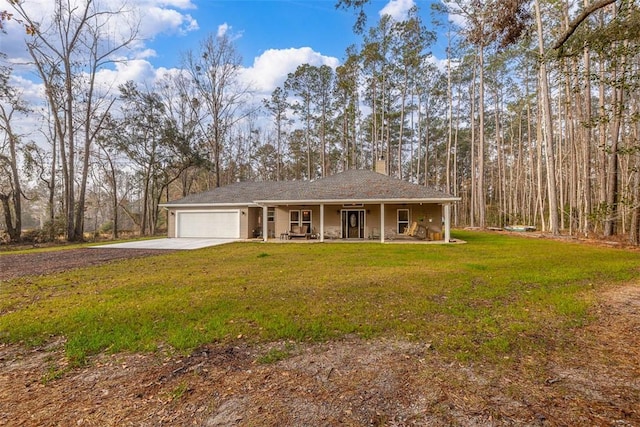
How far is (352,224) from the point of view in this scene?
15570mm

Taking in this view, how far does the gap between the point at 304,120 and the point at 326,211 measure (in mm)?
14837

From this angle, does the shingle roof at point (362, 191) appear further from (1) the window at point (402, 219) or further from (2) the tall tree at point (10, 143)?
(2) the tall tree at point (10, 143)

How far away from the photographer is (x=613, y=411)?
81.0 inches

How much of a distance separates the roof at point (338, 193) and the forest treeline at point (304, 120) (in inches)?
229

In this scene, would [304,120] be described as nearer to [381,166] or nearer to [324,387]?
[381,166]

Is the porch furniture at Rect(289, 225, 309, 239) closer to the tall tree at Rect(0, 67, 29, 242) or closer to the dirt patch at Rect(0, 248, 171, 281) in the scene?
the dirt patch at Rect(0, 248, 171, 281)

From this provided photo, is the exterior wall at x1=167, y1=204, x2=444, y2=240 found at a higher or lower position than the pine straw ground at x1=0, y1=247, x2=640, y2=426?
higher

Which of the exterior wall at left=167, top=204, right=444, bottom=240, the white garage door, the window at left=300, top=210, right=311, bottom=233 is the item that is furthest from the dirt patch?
the window at left=300, top=210, right=311, bottom=233

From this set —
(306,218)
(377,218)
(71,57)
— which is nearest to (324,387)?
(377,218)

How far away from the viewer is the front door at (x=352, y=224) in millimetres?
15453

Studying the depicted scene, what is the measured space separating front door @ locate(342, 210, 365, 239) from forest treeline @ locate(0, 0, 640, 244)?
8.35m

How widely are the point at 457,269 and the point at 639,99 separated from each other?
1770cm

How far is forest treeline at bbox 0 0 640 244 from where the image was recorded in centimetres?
1593

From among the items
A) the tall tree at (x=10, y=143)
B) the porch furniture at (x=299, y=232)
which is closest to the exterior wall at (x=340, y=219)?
the porch furniture at (x=299, y=232)
